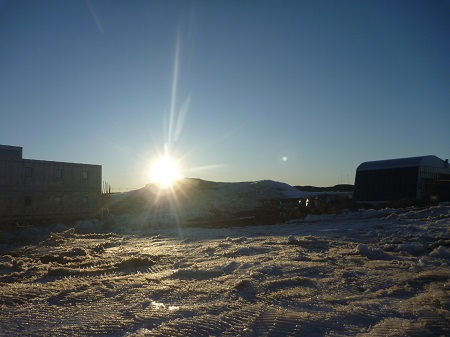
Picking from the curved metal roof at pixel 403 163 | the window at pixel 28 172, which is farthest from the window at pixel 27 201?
the curved metal roof at pixel 403 163

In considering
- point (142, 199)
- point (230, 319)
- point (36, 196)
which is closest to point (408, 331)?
point (230, 319)

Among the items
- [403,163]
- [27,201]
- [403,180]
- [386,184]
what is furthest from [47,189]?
[403,163]

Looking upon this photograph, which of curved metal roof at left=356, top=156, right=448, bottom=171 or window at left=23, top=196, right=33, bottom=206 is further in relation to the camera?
curved metal roof at left=356, top=156, right=448, bottom=171

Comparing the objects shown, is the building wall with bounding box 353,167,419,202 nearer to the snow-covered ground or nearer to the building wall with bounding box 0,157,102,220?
the snow-covered ground

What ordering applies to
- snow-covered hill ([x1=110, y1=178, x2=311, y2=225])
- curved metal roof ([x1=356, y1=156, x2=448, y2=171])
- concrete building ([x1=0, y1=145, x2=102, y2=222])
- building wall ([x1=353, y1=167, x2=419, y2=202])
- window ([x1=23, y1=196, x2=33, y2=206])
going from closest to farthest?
1. concrete building ([x1=0, y1=145, x2=102, y2=222])
2. window ([x1=23, y1=196, x2=33, y2=206])
3. snow-covered hill ([x1=110, y1=178, x2=311, y2=225])
4. building wall ([x1=353, y1=167, x2=419, y2=202])
5. curved metal roof ([x1=356, y1=156, x2=448, y2=171])

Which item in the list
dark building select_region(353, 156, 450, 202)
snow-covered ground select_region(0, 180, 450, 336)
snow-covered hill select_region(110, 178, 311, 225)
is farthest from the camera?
dark building select_region(353, 156, 450, 202)

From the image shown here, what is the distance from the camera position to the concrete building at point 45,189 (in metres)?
20.4

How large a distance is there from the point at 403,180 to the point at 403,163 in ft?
4.74

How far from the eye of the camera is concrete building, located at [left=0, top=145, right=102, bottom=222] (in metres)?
20.4

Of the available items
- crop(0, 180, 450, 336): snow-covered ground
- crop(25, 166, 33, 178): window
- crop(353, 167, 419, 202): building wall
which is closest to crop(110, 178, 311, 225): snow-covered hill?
crop(25, 166, 33, 178): window

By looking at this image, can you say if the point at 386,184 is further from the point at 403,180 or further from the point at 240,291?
the point at 240,291

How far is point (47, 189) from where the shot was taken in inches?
870

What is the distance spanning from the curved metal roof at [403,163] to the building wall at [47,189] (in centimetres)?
2097

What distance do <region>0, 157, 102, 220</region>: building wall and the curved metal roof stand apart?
68.8 feet
